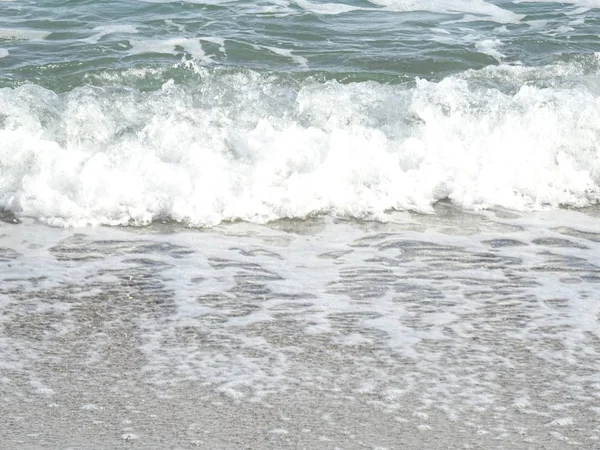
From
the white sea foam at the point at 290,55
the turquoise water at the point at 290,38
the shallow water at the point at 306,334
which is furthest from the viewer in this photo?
the white sea foam at the point at 290,55

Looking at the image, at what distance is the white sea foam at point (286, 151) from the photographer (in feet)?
18.1

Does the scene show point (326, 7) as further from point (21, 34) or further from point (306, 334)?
point (306, 334)

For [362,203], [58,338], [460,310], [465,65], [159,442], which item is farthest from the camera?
[465,65]

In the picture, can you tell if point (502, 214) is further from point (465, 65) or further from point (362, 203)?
point (465, 65)

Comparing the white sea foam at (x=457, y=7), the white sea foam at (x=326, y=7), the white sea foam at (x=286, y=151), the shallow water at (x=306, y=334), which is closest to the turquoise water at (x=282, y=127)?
the white sea foam at (x=286, y=151)

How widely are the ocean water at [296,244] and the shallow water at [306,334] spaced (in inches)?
0.5

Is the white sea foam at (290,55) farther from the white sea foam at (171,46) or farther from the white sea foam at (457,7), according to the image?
the white sea foam at (457,7)

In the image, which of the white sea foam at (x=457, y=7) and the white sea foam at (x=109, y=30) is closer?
the white sea foam at (x=109, y=30)

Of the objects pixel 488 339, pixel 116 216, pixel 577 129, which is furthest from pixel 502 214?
pixel 116 216

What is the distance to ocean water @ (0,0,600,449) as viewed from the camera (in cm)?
345

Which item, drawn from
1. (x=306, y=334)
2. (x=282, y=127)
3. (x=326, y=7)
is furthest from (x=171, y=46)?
(x=306, y=334)

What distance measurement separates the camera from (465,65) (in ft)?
27.6

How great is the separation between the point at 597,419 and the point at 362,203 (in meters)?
2.40

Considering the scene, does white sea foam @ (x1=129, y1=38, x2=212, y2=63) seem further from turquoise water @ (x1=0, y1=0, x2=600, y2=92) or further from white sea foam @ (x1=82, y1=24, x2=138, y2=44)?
white sea foam @ (x1=82, y1=24, x2=138, y2=44)
